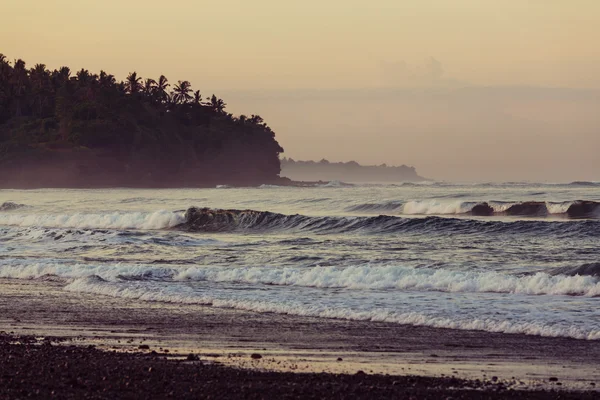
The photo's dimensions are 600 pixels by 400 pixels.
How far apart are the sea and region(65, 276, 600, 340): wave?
20 millimetres

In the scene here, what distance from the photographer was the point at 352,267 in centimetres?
1623

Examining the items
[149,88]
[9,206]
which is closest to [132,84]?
[149,88]

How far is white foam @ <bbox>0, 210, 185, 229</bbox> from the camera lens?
36562mm

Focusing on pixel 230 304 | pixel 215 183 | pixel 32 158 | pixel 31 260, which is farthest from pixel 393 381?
pixel 215 183

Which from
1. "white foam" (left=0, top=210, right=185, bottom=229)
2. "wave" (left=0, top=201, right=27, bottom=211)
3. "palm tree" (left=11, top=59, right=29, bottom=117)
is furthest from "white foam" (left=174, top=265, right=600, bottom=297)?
"palm tree" (left=11, top=59, right=29, bottom=117)

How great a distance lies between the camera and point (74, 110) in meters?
118

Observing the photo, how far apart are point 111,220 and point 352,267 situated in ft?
75.8

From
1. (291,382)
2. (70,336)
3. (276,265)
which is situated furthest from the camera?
(276,265)

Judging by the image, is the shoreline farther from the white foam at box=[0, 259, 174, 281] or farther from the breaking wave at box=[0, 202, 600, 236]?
the breaking wave at box=[0, 202, 600, 236]

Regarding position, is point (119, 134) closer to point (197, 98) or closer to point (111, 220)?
point (197, 98)

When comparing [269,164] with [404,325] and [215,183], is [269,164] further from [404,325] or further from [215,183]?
[404,325]

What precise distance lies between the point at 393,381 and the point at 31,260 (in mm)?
14825

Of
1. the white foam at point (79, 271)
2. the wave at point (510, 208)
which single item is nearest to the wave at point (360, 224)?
the wave at point (510, 208)

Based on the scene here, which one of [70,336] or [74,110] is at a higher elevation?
[74,110]
